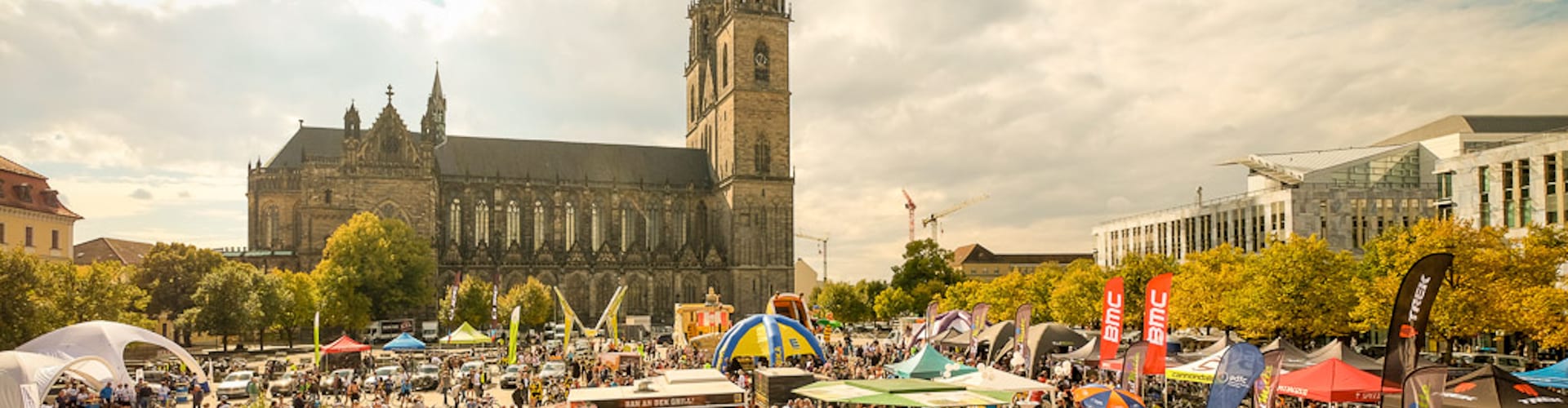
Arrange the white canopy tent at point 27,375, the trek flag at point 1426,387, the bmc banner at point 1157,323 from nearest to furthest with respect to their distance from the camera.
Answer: the trek flag at point 1426,387, the white canopy tent at point 27,375, the bmc banner at point 1157,323

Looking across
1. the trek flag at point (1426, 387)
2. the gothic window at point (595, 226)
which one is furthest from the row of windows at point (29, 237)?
the trek flag at point (1426, 387)

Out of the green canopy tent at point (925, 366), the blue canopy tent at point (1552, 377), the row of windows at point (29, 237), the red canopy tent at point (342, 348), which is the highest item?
the row of windows at point (29, 237)

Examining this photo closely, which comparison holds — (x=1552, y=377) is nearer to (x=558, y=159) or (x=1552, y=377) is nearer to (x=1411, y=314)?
(x=1411, y=314)

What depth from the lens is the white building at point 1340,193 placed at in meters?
67.1

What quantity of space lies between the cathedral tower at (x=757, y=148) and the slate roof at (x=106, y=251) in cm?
4213

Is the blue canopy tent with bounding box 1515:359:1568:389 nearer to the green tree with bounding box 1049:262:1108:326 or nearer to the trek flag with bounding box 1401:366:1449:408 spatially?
the trek flag with bounding box 1401:366:1449:408

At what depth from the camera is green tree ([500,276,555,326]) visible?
7375cm

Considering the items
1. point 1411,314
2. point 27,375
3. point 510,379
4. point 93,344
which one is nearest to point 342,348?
point 510,379

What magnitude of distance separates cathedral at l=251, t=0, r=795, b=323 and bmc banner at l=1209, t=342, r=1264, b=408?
69017 millimetres

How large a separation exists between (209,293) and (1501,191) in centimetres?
5604

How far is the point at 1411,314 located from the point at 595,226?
263ft

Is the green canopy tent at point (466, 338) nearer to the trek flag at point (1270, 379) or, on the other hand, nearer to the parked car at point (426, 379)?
the parked car at point (426, 379)

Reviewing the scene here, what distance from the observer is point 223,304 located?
53500 millimetres

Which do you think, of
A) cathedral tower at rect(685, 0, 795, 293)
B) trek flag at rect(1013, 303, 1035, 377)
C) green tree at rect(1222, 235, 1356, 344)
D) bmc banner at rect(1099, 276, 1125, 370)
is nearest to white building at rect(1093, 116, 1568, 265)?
green tree at rect(1222, 235, 1356, 344)
